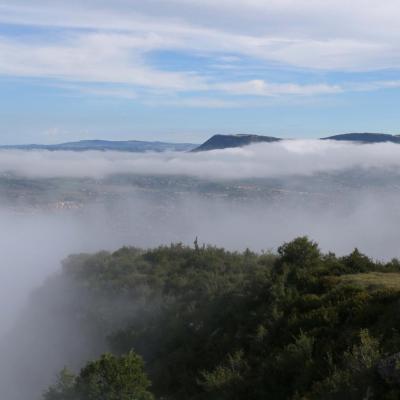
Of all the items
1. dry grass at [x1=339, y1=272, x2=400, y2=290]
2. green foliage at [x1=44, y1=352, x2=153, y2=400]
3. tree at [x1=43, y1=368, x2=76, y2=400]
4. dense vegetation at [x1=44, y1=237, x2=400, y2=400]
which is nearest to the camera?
dense vegetation at [x1=44, y1=237, x2=400, y2=400]

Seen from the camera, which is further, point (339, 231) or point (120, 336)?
point (339, 231)

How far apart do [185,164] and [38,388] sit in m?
168

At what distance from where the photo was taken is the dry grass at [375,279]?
1908cm

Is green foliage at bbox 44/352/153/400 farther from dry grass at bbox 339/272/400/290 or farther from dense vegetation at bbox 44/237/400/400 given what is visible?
dry grass at bbox 339/272/400/290

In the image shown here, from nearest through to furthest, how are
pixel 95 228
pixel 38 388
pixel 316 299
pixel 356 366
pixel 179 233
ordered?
pixel 356 366 → pixel 316 299 → pixel 38 388 → pixel 179 233 → pixel 95 228

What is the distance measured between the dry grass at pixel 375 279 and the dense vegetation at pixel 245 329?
4cm

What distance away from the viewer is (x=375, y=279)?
2030cm

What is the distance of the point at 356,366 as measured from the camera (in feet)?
37.8

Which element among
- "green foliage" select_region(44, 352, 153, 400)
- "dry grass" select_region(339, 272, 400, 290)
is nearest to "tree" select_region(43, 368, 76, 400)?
"green foliage" select_region(44, 352, 153, 400)

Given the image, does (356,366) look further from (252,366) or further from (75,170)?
(75,170)

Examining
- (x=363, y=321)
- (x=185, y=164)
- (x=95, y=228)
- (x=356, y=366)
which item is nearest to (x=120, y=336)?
(x=363, y=321)

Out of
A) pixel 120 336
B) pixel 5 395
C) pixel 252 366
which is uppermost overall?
pixel 252 366

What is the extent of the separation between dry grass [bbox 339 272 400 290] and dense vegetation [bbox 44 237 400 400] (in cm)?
4

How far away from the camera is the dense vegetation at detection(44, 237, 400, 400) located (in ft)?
44.9
